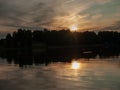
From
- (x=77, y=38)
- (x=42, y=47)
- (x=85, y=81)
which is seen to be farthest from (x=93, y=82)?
(x=77, y=38)

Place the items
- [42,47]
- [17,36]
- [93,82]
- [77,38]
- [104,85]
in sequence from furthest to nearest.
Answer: [77,38] → [17,36] → [42,47] → [93,82] → [104,85]

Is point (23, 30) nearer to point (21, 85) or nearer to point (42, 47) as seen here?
point (42, 47)

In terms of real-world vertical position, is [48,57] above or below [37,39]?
below

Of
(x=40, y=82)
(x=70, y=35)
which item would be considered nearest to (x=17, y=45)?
(x=70, y=35)

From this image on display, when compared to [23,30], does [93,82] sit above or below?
below

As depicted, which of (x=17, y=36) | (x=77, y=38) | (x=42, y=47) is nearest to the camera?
(x=42, y=47)

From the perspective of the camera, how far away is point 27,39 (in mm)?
172625

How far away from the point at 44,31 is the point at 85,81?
522 feet

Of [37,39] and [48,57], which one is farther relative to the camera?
[37,39]

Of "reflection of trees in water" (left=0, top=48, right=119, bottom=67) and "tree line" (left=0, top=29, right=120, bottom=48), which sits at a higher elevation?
"tree line" (left=0, top=29, right=120, bottom=48)

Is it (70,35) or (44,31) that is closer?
(44,31)

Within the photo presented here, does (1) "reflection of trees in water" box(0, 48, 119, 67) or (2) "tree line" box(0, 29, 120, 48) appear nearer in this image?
(1) "reflection of trees in water" box(0, 48, 119, 67)

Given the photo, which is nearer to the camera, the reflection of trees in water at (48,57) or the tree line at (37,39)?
the reflection of trees in water at (48,57)

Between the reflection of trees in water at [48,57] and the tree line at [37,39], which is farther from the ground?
the tree line at [37,39]
